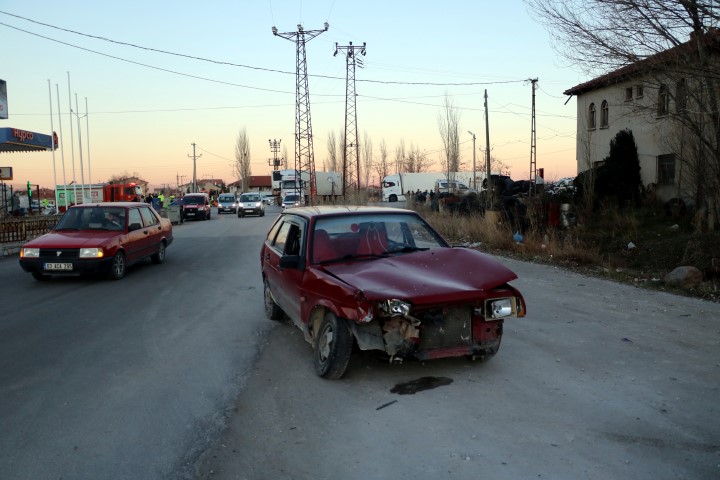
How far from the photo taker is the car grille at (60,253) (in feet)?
33.6

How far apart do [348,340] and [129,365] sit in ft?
7.70

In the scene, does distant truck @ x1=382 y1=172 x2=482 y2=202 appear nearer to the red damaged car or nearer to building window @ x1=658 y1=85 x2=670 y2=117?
building window @ x1=658 y1=85 x2=670 y2=117

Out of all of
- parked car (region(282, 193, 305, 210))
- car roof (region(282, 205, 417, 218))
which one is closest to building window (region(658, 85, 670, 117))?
car roof (region(282, 205, 417, 218))

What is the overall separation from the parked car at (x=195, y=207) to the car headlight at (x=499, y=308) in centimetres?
3361

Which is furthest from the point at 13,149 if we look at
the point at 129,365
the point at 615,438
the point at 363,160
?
the point at 363,160

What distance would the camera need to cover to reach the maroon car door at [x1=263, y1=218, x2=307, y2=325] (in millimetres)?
5629

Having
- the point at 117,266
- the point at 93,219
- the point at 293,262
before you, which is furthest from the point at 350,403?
the point at 93,219

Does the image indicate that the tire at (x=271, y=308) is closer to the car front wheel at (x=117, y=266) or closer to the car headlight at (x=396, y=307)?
the car headlight at (x=396, y=307)

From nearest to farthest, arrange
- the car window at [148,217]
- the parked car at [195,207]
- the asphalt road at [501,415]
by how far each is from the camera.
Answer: the asphalt road at [501,415], the car window at [148,217], the parked car at [195,207]

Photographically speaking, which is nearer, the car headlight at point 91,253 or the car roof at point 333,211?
the car roof at point 333,211

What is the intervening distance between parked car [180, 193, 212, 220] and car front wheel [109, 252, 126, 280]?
25.7 metres

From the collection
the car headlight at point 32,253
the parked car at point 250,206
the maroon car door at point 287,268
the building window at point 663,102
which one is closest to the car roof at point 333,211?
the maroon car door at point 287,268

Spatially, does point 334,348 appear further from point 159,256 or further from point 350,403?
point 159,256

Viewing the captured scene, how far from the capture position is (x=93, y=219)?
11508 mm
